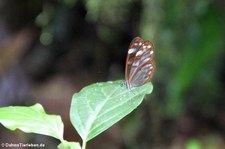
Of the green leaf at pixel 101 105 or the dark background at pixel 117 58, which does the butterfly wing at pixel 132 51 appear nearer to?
the green leaf at pixel 101 105

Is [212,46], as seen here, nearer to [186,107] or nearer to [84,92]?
[186,107]

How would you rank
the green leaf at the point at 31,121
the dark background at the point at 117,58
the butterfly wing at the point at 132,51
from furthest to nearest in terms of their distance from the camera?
the dark background at the point at 117,58 < the butterfly wing at the point at 132,51 < the green leaf at the point at 31,121

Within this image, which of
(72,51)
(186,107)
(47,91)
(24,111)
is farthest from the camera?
(186,107)

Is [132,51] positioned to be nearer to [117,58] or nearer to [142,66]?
[142,66]

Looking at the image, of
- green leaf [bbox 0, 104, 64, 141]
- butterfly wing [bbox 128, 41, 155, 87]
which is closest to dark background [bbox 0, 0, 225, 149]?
butterfly wing [bbox 128, 41, 155, 87]

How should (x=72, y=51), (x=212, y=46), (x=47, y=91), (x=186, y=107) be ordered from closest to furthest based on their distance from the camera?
(x=212, y=46)
(x=47, y=91)
(x=72, y=51)
(x=186, y=107)

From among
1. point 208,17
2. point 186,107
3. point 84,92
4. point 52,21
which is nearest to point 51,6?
point 52,21

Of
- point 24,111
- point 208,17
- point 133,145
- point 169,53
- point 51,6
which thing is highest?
point 51,6

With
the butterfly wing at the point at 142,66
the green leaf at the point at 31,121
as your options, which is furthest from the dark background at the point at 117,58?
the green leaf at the point at 31,121
